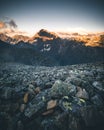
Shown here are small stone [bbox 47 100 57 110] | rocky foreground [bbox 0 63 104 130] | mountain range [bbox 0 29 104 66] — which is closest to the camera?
rocky foreground [bbox 0 63 104 130]

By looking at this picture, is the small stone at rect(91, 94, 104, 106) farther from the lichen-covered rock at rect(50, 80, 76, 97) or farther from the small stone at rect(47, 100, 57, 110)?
the small stone at rect(47, 100, 57, 110)

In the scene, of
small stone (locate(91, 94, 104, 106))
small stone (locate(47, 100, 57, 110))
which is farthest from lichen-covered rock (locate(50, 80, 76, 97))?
small stone (locate(91, 94, 104, 106))

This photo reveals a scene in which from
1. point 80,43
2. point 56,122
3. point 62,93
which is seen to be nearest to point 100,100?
point 62,93

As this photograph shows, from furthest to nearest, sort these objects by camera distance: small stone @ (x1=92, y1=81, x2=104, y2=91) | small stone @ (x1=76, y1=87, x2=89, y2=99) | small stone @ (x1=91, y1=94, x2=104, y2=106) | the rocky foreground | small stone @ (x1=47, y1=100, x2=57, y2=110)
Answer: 1. small stone @ (x1=92, y1=81, x2=104, y2=91)
2. small stone @ (x1=76, y1=87, x2=89, y2=99)
3. small stone @ (x1=91, y1=94, x2=104, y2=106)
4. small stone @ (x1=47, y1=100, x2=57, y2=110)
5. the rocky foreground

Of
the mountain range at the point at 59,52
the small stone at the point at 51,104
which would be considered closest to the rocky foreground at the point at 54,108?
the small stone at the point at 51,104

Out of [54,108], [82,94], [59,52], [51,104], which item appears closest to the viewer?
[54,108]

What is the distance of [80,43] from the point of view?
33750 millimetres

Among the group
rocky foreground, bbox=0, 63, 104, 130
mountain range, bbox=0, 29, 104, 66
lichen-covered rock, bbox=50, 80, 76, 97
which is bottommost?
rocky foreground, bbox=0, 63, 104, 130

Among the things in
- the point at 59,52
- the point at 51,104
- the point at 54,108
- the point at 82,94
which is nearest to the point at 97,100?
the point at 82,94

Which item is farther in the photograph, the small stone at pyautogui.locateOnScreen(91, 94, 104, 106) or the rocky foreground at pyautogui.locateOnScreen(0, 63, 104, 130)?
the small stone at pyautogui.locateOnScreen(91, 94, 104, 106)

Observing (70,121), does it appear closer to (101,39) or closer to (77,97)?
(77,97)

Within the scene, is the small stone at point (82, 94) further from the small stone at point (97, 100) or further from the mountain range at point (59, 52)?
the mountain range at point (59, 52)

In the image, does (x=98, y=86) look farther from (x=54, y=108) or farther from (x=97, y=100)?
(x=54, y=108)

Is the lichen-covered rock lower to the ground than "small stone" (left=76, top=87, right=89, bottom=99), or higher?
higher
